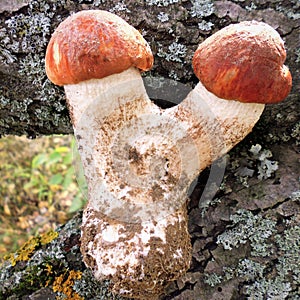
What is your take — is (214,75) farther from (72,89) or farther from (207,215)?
(207,215)

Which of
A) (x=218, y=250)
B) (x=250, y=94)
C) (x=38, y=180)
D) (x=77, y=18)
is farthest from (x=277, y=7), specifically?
(x=38, y=180)

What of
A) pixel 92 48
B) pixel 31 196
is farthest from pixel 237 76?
pixel 31 196

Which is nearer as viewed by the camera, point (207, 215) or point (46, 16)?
point (46, 16)

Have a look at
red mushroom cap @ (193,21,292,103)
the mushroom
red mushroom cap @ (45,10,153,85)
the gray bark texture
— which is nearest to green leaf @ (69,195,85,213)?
the gray bark texture

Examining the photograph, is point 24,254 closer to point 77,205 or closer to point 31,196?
point 77,205

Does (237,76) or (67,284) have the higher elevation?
(237,76)

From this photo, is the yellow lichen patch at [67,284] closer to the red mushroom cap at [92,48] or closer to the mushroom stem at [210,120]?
the mushroom stem at [210,120]

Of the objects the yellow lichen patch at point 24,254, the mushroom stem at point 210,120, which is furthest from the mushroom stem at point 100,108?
the yellow lichen patch at point 24,254
